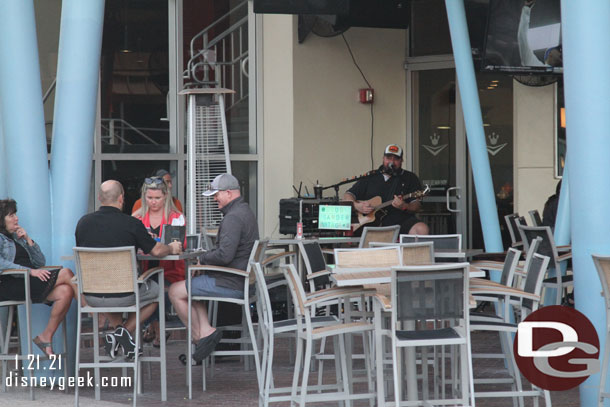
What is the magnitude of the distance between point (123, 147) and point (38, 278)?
3.80m

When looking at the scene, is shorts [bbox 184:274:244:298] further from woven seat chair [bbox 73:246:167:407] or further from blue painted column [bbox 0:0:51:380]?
blue painted column [bbox 0:0:51:380]

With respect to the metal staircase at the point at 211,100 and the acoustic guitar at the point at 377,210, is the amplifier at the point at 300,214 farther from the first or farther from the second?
the metal staircase at the point at 211,100

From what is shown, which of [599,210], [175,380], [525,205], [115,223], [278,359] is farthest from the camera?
[525,205]

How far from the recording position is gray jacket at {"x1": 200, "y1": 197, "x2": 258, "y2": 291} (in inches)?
262

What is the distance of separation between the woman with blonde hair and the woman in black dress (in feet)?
3.66

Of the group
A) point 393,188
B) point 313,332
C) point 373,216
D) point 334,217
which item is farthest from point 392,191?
point 313,332

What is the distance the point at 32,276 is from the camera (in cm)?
645

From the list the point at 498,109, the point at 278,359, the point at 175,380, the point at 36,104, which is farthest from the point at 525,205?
the point at 36,104

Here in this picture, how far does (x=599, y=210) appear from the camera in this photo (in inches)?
208

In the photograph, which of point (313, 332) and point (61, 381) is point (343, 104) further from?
point (313, 332)

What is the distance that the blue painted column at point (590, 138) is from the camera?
5266 millimetres

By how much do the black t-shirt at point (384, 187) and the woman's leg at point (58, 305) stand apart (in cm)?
421

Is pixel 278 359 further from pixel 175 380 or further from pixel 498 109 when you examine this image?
pixel 498 109

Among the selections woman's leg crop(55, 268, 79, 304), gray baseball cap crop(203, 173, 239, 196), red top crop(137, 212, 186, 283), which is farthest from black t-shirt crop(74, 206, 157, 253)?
red top crop(137, 212, 186, 283)
